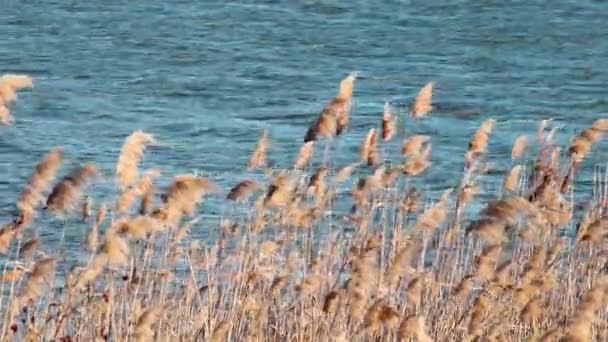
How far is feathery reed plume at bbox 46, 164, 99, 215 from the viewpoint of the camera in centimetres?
492

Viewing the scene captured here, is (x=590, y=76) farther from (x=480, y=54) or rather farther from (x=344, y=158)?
(x=344, y=158)

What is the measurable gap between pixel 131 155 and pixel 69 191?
363 mm

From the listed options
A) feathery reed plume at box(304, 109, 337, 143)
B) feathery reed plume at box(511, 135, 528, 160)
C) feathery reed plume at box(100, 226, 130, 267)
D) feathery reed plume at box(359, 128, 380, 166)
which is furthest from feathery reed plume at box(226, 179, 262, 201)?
feathery reed plume at box(511, 135, 528, 160)

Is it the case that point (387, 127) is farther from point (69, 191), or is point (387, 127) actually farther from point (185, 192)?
point (69, 191)

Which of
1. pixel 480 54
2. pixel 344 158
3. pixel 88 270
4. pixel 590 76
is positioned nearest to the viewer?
pixel 88 270

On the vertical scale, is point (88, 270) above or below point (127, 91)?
above

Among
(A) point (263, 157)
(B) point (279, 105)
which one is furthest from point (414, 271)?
(B) point (279, 105)

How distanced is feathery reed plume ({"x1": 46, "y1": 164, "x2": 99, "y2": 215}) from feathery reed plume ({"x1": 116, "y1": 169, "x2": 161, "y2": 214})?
58 centimetres

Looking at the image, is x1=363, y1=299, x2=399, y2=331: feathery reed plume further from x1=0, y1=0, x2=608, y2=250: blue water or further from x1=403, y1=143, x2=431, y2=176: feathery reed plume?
x1=0, y1=0, x2=608, y2=250: blue water

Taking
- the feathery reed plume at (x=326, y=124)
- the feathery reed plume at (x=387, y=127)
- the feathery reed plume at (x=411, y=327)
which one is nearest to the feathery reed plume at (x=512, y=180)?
the feathery reed plume at (x=387, y=127)

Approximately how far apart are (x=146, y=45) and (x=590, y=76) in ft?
15.8

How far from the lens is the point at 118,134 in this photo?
47.2 ft

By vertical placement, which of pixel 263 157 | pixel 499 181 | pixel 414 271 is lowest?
pixel 499 181

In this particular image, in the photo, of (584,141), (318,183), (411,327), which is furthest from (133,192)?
(584,141)
